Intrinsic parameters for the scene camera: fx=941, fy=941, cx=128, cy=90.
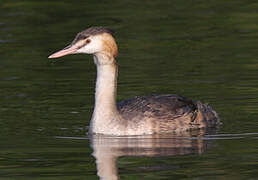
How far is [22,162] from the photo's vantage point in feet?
44.5

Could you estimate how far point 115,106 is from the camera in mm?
15461

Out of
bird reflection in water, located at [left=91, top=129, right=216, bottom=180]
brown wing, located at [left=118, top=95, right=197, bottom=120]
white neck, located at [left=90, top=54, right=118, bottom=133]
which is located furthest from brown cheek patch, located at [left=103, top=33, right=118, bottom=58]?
bird reflection in water, located at [left=91, top=129, right=216, bottom=180]

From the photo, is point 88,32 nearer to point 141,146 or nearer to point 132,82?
point 141,146

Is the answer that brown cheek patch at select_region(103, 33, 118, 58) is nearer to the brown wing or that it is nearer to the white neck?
the white neck

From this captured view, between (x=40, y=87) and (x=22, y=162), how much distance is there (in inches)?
233

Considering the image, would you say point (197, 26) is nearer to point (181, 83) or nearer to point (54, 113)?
point (181, 83)

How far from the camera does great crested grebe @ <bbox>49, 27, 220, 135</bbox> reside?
1502 cm

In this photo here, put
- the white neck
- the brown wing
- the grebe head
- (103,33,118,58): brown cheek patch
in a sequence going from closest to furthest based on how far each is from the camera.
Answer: the grebe head
(103,33,118,58): brown cheek patch
the white neck
the brown wing

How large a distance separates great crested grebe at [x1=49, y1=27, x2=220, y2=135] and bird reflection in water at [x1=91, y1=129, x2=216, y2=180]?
0.22 metres

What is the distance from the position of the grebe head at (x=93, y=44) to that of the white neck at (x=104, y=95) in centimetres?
13

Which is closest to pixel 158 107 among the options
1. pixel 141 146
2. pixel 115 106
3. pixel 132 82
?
pixel 115 106

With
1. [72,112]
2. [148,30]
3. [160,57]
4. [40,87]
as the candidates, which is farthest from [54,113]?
[148,30]

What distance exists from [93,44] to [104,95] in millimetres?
938

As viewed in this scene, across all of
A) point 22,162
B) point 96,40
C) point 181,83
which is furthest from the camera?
point 181,83
